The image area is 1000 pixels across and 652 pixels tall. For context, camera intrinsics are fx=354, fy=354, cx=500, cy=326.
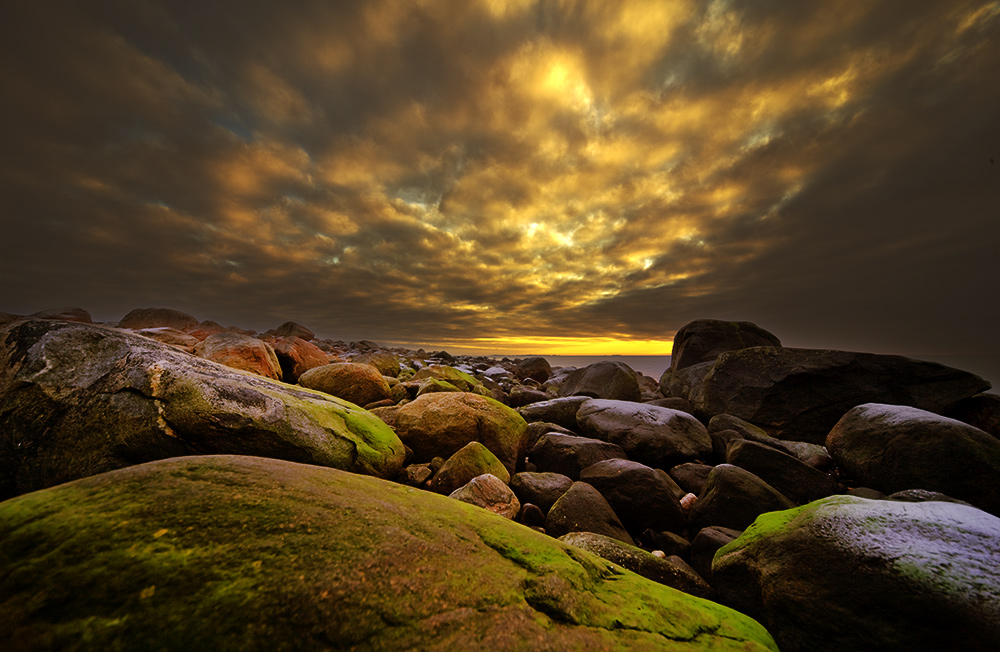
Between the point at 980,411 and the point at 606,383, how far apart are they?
9164 mm

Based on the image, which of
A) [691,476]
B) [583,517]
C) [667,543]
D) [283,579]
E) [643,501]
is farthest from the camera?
[691,476]

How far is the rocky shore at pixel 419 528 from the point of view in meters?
1.57

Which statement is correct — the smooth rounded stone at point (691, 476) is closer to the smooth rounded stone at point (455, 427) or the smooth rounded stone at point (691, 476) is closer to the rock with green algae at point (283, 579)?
the smooth rounded stone at point (455, 427)

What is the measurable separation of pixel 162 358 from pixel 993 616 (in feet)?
24.6

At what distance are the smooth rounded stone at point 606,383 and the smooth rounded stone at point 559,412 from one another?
335 cm

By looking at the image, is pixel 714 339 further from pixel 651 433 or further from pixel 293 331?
pixel 293 331

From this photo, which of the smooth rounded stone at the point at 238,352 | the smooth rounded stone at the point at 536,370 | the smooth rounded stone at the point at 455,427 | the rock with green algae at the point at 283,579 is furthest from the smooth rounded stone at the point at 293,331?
the rock with green algae at the point at 283,579

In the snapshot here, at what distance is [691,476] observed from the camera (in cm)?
680

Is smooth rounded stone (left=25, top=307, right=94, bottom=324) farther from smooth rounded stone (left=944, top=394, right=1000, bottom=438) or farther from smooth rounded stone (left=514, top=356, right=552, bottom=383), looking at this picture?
smooth rounded stone (left=944, top=394, right=1000, bottom=438)

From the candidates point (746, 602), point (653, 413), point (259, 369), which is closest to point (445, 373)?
point (259, 369)

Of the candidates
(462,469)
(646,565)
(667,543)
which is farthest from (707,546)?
(462,469)

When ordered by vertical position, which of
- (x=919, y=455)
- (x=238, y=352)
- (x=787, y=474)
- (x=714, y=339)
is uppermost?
(x=714, y=339)

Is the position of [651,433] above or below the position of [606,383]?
below

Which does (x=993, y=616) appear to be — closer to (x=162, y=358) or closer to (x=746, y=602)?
(x=746, y=602)
